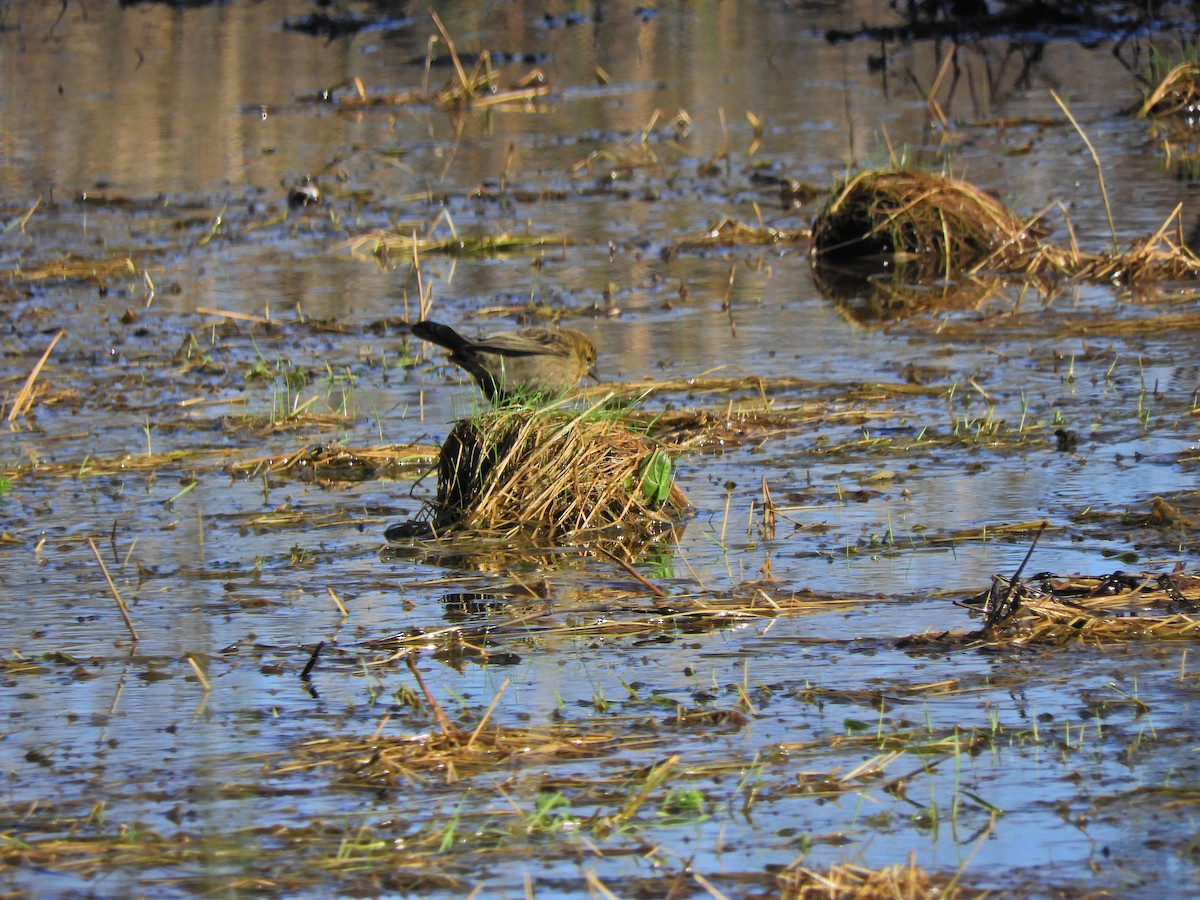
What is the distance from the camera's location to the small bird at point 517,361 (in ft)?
25.2

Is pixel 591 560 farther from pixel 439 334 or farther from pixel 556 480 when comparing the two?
pixel 439 334

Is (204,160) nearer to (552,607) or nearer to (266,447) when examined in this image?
(266,447)

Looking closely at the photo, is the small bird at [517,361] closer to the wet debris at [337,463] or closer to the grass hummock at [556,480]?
the wet debris at [337,463]

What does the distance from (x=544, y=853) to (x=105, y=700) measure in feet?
5.45

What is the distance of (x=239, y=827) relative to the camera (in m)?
4.09

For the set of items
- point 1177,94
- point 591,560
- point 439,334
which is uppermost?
point 1177,94

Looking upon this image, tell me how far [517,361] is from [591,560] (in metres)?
1.61

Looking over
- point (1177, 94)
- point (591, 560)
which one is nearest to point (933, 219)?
point (591, 560)

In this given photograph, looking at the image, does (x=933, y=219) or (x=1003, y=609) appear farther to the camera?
(x=933, y=219)

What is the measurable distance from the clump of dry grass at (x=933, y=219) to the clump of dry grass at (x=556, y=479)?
5338mm

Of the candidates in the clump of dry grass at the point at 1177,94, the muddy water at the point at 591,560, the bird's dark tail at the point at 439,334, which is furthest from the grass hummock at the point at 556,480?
the clump of dry grass at the point at 1177,94

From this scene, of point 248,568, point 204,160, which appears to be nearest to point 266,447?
point 248,568

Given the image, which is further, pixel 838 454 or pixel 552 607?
pixel 838 454

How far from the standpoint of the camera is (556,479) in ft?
22.0
